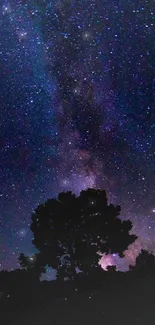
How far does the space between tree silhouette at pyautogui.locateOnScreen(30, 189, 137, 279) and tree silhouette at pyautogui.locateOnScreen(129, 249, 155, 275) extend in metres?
2.64

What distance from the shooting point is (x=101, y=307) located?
24.0 meters

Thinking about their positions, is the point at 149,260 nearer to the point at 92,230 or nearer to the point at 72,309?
the point at 92,230

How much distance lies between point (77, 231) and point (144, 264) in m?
9.95

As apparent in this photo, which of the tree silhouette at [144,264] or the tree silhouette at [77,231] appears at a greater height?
the tree silhouette at [77,231]

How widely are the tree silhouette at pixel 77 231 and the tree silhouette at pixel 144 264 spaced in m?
2.64

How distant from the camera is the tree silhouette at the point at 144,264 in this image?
3902 cm

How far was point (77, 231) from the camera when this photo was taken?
41.6 metres

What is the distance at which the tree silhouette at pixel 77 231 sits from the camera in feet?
133

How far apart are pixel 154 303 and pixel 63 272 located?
65.6 ft

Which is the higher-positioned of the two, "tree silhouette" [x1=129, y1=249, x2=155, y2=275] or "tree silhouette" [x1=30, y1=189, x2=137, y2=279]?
"tree silhouette" [x1=30, y1=189, x2=137, y2=279]

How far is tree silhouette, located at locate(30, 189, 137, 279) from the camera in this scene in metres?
40.7

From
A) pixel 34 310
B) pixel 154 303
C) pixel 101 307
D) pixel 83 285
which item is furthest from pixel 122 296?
pixel 83 285

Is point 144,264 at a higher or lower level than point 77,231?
lower

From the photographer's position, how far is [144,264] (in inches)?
1677
